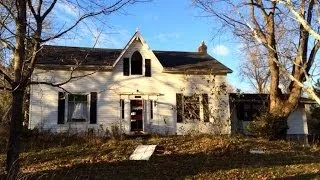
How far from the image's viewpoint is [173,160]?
17.9 meters

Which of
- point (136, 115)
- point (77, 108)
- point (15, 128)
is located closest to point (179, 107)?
point (136, 115)

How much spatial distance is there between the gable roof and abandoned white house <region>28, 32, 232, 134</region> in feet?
0.20

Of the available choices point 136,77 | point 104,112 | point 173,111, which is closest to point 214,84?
point 173,111

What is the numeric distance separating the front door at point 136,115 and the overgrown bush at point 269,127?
6915 mm

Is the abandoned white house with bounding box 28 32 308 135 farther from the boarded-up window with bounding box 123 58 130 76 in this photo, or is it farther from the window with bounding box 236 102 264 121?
the window with bounding box 236 102 264 121

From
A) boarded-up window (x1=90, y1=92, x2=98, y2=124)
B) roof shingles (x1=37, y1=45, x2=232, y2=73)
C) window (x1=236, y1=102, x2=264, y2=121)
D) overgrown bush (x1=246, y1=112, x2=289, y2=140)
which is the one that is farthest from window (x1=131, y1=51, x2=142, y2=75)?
window (x1=236, y1=102, x2=264, y2=121)

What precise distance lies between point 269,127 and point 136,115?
26.7 ft

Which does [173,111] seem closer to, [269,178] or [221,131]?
[221,131]

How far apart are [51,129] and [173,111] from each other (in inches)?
300

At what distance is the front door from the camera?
90.3ft

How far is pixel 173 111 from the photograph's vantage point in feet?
92.4

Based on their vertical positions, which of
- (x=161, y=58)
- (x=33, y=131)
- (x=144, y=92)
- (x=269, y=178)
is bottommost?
(x=269, y=178)

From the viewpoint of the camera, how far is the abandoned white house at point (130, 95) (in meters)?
26.8

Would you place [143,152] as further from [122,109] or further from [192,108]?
[192,108]
